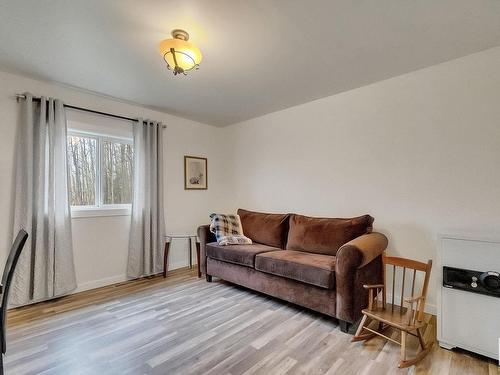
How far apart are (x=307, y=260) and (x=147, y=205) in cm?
227

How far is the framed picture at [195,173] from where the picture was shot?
4.12 metres

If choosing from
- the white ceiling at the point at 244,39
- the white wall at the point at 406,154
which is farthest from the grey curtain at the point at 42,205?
the white wall at the point at 406,154

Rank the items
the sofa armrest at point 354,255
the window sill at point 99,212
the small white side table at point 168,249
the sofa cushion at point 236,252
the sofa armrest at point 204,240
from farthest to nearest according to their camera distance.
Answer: the small white side table at point 168,249, the sofa armrest at point 204,240, the window sill at point 99,212, the sofa cushion at point 236,252, the sofa armrest at point 354,255

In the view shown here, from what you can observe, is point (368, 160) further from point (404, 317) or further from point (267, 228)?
point (404, 317)

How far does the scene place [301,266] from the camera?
2.37 meters

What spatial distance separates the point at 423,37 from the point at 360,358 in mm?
2469

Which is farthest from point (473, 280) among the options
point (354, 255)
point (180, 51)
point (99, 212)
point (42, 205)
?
point (42, 205)

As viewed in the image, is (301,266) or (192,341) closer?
(192,341)

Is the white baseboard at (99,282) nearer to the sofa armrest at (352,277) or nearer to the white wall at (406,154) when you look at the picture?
the white wall at (406,154)

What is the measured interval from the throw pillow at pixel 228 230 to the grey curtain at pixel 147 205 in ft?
2.78

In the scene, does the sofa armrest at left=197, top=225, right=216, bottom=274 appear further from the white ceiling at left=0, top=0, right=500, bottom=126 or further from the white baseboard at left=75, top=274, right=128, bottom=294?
the white ceiling at left=0, top=0, right=500, bottom=126

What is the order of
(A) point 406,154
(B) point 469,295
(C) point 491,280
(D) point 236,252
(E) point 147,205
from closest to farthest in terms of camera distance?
(C) point 491,280, (B) point 469,295, (A) point 406,154, (D) point 236,252, (E) point 147,205

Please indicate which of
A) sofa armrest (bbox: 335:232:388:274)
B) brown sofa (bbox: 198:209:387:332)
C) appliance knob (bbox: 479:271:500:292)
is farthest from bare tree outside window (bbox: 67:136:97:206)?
appliance knob (bbox: 479:271:500:292)

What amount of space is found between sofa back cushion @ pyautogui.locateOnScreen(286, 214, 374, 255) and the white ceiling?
61.2 inches
